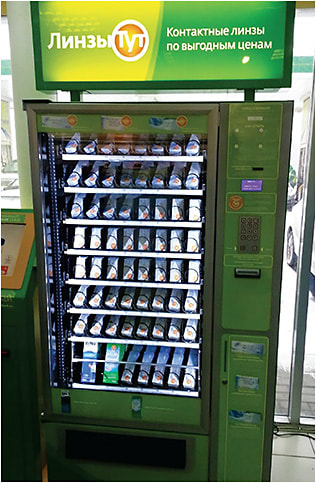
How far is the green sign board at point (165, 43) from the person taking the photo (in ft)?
6.52

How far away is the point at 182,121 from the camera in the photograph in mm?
2064

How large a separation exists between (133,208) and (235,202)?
699 mm

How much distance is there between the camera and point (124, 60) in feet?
6.82

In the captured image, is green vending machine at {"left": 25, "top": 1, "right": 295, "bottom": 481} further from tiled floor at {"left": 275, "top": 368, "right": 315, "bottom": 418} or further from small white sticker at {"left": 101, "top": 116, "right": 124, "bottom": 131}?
tiled floor at {"left": 275, "top": 368, "right": 315, "bottom": 418}

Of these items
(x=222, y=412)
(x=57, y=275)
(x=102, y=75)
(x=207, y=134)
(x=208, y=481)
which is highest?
(x=102, y=75)

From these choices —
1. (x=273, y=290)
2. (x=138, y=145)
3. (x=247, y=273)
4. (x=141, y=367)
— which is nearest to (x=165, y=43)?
(x=138, y=145)

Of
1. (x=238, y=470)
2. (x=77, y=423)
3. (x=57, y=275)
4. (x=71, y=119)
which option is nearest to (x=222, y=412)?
(x=238, y=470)

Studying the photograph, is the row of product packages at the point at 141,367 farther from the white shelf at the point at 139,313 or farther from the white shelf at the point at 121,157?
the white shelf at the point at 121,157

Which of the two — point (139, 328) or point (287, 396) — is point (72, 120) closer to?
point (139, 328)

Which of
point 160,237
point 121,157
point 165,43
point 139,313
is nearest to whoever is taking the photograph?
point 165,43

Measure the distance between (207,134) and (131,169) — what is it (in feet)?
1.83

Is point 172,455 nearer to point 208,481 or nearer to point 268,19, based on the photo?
point 208,481

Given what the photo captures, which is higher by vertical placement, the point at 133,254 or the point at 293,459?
the point at 133,254

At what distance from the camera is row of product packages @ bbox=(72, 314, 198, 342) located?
2436 mm
